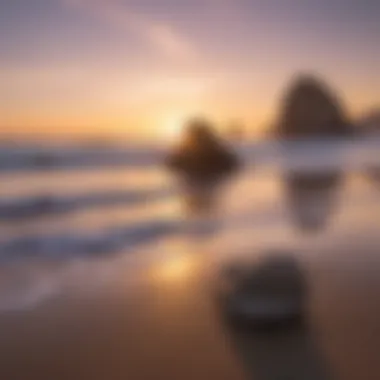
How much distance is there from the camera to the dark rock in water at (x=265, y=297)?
2.98ft

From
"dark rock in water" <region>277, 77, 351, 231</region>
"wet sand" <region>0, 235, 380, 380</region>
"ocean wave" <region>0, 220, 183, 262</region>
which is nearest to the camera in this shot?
"wet sand" <region>0, 235, 380, 380</region>

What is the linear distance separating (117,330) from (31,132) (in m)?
0.42

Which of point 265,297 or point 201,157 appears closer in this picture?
point 265,297

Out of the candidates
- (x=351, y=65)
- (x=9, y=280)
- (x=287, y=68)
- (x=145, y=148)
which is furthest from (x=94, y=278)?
(x=351, y=65)

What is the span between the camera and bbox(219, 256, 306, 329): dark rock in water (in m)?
0.91

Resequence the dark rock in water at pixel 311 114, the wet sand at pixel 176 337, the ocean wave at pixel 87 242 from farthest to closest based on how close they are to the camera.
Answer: the ocean wave at pixel 87 242
the dark rock in water at pixel 311 114
the wet sand at pixel 176 337

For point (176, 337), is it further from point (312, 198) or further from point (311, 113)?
point (312, 198)

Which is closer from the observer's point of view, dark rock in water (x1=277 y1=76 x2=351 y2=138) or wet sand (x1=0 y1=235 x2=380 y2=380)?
wet sand (x1=0 y1=235 x2=380 y2=380)

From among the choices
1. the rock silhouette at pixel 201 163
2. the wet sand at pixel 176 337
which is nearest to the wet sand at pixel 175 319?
the wet sand at pixel 176 337

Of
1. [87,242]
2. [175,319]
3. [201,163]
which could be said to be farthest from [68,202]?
[175,319]

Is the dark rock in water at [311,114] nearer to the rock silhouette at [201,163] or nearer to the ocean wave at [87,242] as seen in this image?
the rock silhouette at [201,163]

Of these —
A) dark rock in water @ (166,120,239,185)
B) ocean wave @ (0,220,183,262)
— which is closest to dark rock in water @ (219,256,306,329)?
dark rock in water @ (166,120,239,185)

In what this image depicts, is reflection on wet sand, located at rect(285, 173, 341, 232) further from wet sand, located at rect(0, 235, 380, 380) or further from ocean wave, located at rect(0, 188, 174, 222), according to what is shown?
ocean wave, located at rect(0, 188, 174, 222)

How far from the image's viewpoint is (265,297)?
924mm
